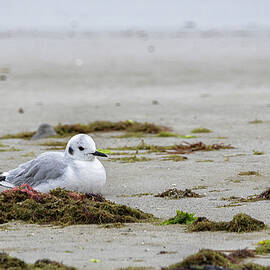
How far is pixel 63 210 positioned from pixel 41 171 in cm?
126

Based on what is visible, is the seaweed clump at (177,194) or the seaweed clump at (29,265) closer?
the seaweed clump at (29,265)

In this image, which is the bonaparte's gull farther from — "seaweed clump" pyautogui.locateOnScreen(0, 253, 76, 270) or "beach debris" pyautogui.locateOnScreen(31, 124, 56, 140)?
"beach debris" pyautogui.locateOnScreen(31, 124, 56, 140)

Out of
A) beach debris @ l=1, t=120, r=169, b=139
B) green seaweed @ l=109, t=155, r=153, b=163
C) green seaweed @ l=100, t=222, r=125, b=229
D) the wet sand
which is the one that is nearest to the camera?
the wet sand

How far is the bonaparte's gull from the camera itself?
21.9ft

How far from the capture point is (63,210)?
5668mm

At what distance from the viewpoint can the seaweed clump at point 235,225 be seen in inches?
201

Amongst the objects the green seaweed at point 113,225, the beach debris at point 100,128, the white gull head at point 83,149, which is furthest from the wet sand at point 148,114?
the white gull head at point 83,149

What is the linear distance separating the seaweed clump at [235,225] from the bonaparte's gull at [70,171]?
169cm

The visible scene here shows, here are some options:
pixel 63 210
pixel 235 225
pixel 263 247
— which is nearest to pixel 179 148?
pixel 63 210

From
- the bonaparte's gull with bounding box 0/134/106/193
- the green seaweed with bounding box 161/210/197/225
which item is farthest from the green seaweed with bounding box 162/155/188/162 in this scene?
the green seaweed with bounding box 161/210/197/225

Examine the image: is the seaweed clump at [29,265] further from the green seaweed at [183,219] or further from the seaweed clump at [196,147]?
the seaweed clump at [196,147]

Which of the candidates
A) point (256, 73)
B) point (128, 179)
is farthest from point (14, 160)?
point (256, 73)

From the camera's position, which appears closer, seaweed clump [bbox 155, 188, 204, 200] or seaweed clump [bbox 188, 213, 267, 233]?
seaweed clump [bbox 188, 213, 267, 233]

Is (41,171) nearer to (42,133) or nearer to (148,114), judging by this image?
(42,133)
